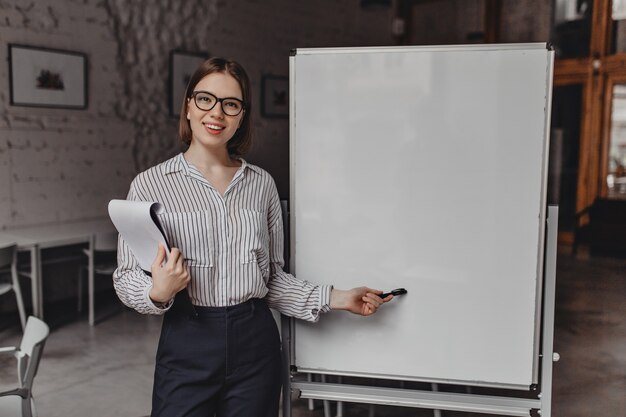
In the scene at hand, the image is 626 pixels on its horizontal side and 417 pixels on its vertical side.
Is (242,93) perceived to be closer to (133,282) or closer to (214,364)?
(133,282)

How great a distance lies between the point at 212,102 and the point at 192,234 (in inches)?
12.8

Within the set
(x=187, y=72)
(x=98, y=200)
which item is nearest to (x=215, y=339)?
(x=98, y=200)

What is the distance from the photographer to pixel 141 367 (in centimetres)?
365

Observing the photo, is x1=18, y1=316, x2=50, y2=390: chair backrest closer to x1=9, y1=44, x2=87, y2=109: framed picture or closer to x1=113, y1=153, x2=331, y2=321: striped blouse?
x1=113, y1=153, x2=331, y2=321: striped blouse

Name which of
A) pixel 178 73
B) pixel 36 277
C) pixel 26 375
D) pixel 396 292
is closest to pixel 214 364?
pixel 396 292

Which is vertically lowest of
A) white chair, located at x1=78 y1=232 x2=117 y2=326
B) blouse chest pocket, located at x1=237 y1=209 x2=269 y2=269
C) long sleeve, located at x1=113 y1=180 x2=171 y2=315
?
white chair, located at x1=78 y1=232 x2=117 y2=326

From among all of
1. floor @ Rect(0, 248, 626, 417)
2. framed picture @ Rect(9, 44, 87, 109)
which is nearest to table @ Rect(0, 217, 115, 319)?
floor @ Rect(0, 248, 626, 417)

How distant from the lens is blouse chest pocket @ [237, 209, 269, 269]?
1474mm

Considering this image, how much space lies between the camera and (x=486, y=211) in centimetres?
167

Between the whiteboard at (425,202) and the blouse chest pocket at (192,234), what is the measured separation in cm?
41

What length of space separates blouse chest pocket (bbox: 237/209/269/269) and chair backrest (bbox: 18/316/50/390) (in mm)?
873

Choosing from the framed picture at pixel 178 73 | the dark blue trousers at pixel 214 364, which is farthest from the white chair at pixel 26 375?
the framed picture at pixel 178 73

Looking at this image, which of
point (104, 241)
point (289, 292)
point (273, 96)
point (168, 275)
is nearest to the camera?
point (168, 275)

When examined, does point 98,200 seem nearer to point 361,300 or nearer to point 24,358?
point 24,358
